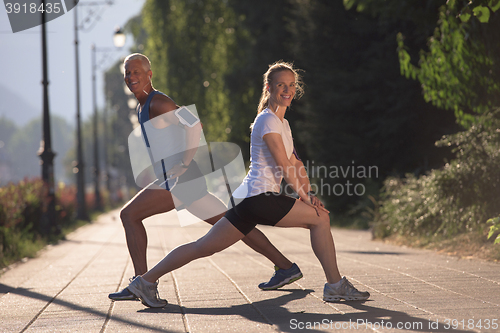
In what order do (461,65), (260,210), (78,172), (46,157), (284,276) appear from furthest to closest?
(78,172) < (46,157) < (461,65) < (284,276) < (260,210)

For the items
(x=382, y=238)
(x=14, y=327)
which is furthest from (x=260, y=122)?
(x=382, y=238)

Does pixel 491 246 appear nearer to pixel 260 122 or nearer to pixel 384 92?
pixel 260 122

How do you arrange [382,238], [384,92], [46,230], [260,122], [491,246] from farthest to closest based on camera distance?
[384,92]
[46,230]
[382,238]
[491,246]
[260,122]

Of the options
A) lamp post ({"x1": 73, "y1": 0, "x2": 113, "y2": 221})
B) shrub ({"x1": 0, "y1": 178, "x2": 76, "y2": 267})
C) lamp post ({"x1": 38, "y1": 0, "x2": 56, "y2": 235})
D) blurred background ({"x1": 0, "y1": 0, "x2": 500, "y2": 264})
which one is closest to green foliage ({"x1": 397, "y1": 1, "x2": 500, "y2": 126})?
blurred background ({"x1": 0, "y1": 0, "x2": 500, "y2": 264})

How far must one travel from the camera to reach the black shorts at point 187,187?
17.4 ft

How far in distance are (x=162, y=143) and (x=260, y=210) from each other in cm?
123

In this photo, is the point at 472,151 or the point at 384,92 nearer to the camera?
the point at 472,151

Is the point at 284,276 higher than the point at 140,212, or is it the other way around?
the point at 140,212

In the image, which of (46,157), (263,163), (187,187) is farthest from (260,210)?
(46,157)

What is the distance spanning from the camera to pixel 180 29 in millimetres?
29875

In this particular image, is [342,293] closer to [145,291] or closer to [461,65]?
[145,291]

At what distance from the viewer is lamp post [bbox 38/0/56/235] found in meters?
15.5

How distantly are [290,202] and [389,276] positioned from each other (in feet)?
7.56

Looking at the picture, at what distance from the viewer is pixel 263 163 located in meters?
4.78
